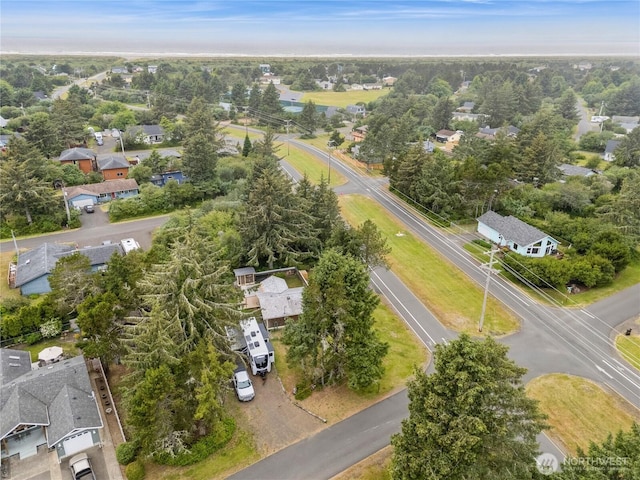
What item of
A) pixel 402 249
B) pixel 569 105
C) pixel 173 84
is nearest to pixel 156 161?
pixel 402 249

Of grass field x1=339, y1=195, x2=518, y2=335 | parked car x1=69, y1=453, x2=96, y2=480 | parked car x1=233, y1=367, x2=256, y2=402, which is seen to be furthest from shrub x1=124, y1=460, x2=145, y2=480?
grass field x1=339, y1=195, x2=518, y2=335

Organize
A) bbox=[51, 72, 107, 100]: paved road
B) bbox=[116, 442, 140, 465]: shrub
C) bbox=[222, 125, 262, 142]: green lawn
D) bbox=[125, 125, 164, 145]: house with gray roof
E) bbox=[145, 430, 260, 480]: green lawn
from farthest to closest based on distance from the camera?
1. bbox=[51, 72, 107, 100]: paved road
2. bbox=[222, 125, 262, 142]: green lawn
3. bbox=[125, 125, 164, 145]: house with gray roof
4. bbox=[116, 442, 140, 465]: shrub
5. bbox=[145, 430, 260, 480]: green lawn

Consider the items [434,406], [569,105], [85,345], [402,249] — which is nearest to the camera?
[434,406]

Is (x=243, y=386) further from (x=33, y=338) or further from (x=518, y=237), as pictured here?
(x=518, y=237)

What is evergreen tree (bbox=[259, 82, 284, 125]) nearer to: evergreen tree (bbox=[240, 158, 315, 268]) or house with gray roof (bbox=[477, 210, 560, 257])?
evergreen tree (bbox=[240, 158, 315, 268])

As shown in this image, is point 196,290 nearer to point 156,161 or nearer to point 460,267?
point 460,267

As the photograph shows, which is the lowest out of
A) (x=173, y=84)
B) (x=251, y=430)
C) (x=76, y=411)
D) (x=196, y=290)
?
(x=251, y=430)

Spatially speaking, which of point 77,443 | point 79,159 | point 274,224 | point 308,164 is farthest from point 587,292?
point 79,159
